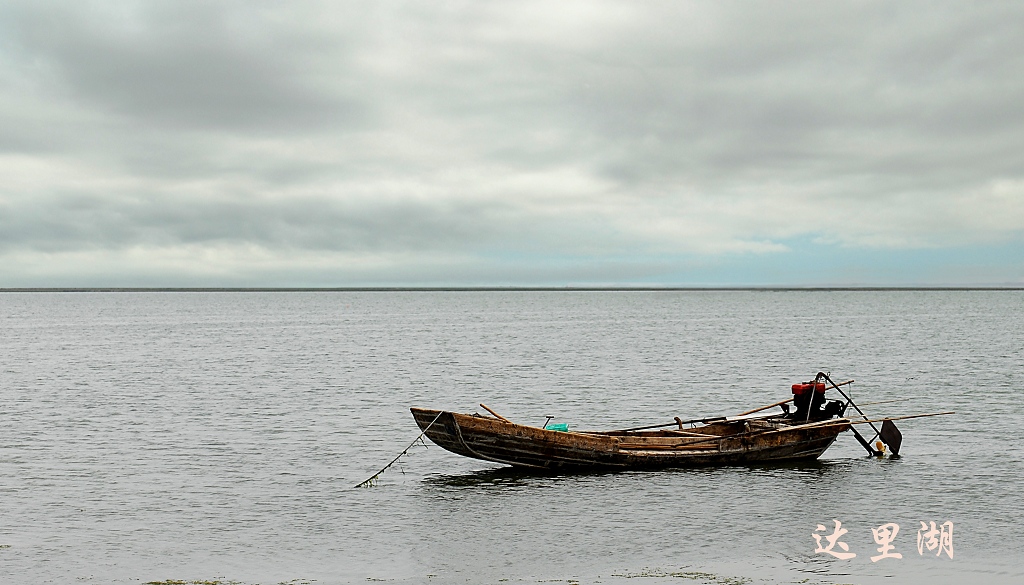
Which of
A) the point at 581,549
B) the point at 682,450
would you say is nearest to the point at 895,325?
the point at 682,450

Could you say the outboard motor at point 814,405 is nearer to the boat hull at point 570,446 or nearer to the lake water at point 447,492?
the lake water at point 447,492

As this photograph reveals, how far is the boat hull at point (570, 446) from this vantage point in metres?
25.2

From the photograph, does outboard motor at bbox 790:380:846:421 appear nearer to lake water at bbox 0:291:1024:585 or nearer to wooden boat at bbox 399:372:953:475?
wooden boat at bbox 399:372:953:475

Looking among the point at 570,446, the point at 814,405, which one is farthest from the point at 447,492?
the point at 814,405

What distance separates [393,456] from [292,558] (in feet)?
38.0

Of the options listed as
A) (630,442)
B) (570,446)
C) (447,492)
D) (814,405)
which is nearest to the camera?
(447,492)

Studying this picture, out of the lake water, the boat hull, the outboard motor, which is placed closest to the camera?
the lake water

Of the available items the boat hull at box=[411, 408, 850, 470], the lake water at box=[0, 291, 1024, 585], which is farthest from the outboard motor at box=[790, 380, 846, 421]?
the boat hull at box=[411, 408, 850, 470]

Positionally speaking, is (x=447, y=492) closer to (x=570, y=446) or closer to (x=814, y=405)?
(x=570, y=446)

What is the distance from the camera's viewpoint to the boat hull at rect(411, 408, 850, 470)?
82.8 ft

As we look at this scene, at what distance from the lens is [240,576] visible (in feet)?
53.7

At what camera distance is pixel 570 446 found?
25.5 meters

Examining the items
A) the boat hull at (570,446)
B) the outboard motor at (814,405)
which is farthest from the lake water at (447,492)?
the outboard motor at (814,405)

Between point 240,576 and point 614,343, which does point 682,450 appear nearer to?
point 240,576
